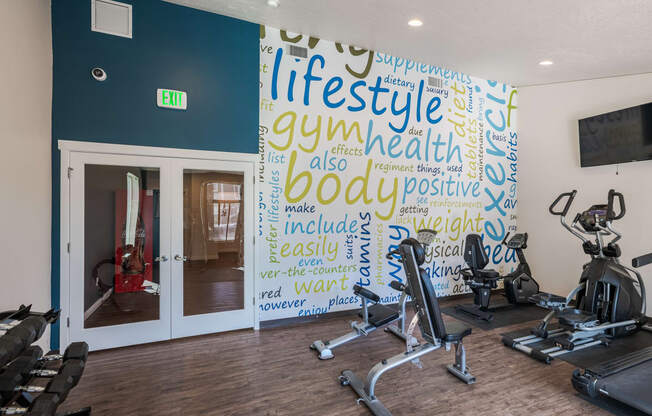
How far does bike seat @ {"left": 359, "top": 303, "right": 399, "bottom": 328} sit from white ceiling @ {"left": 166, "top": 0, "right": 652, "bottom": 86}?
3.16 m

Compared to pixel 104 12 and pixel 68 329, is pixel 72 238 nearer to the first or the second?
pixel 68 329

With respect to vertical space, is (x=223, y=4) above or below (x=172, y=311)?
above

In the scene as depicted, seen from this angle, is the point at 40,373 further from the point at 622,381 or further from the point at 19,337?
the point at 622,381

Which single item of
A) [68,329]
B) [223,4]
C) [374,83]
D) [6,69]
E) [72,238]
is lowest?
[68,329]

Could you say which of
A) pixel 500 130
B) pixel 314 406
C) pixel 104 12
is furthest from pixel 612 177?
pixel 104 12

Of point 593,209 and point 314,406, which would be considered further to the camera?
point 593,209

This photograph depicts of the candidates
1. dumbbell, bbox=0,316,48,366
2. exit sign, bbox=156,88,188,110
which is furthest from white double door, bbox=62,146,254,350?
dumbbell, bbox=0,316,48,366

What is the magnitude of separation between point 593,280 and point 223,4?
5.11m

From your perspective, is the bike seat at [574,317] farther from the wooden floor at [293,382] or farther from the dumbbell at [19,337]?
the dumbbell at [19,337]

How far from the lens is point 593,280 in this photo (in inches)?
142

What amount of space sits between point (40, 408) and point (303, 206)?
9.77 feet

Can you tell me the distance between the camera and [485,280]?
4363 mm

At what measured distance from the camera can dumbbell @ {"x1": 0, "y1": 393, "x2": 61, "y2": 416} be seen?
1.37m

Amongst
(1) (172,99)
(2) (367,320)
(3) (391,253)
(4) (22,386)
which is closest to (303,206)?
(3) (391,253)
